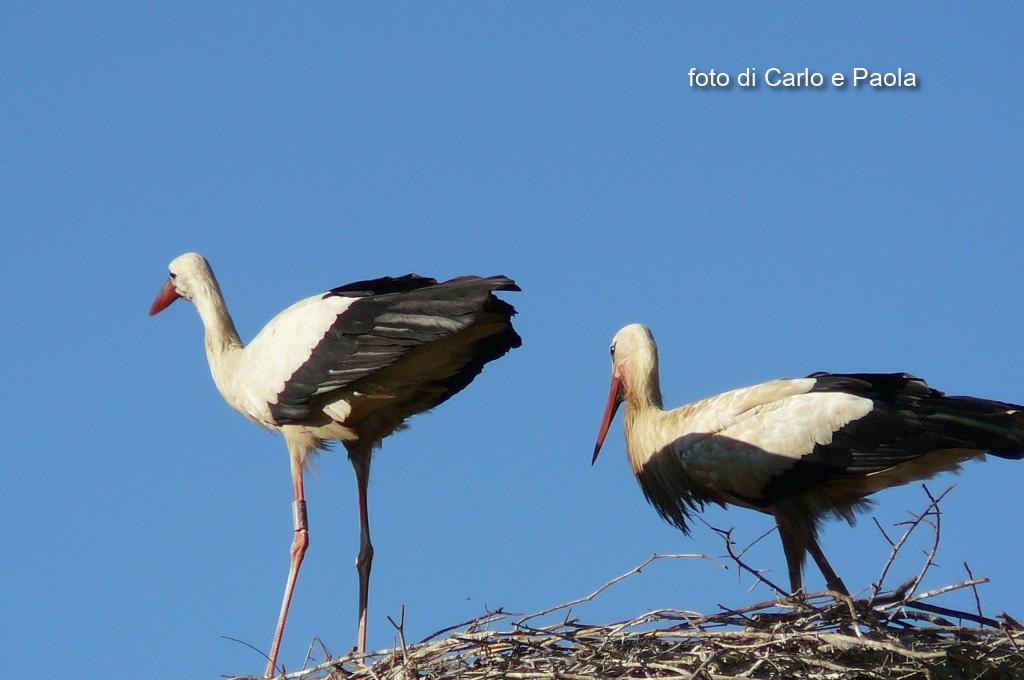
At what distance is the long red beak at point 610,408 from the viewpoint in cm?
804

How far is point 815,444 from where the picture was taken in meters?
6.82

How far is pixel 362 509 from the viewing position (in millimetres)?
7395

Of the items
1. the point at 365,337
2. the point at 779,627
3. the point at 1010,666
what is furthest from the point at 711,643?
the point at 365,337

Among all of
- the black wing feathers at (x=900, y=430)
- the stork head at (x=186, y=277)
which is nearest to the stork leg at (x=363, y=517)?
the stork head at (x=186, y=277)

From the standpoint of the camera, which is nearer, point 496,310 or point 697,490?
point 496,310

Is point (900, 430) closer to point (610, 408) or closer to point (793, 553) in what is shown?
point (793, 553)

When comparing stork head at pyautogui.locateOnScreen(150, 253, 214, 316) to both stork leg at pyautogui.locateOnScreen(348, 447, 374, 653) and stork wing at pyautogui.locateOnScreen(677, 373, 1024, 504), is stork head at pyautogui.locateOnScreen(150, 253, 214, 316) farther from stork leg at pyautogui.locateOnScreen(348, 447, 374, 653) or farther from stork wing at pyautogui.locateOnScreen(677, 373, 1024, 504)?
stork wing at pyautogui.locateOnScreen(677, 373, 1024, 504)

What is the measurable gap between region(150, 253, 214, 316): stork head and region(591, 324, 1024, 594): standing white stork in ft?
7.18

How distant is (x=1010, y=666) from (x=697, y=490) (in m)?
1.99

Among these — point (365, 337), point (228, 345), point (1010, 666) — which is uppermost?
point (228, 345)

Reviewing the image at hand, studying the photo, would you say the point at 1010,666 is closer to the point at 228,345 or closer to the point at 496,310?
the point at 496,310

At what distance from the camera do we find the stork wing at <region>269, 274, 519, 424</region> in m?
6.48

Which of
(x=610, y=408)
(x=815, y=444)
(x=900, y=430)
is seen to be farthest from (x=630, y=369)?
(x=900, y=430)

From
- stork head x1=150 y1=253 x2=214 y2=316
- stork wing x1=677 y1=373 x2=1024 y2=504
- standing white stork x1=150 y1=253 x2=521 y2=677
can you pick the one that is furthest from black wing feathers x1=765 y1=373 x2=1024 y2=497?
stork head x1=150 y1=253 x2=214 y2=316
